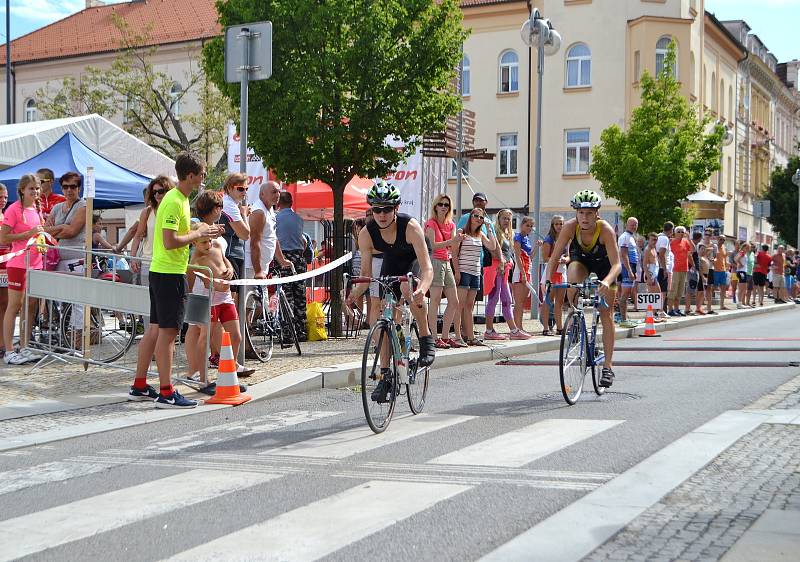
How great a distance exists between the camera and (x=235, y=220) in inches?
414

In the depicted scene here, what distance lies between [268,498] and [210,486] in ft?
1.60

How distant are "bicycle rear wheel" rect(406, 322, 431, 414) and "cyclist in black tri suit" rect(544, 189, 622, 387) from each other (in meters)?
1.70

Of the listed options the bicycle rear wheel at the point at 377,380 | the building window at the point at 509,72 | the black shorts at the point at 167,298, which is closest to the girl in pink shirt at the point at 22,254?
the black shorts at the point at 167,298

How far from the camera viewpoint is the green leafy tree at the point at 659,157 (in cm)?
3375

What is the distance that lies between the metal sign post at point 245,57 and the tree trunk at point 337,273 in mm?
4036

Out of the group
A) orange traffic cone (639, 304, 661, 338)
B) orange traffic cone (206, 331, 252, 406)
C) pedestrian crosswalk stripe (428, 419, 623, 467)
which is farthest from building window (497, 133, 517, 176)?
pedestrian crosswalk stripe (428, 419, 623, 467)

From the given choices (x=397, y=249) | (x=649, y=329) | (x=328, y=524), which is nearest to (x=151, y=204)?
(x=397, y=249)

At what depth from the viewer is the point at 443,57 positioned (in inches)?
581

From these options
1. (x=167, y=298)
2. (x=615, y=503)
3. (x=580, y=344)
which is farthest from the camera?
(x=580, y=344)

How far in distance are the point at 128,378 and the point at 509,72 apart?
39313 millimetres

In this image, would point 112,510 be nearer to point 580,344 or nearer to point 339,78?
point 580,344

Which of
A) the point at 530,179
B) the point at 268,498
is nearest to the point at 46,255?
the point at 268,498

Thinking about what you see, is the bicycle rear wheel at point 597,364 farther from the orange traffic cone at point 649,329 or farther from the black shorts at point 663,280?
the black shorts at point 663,280

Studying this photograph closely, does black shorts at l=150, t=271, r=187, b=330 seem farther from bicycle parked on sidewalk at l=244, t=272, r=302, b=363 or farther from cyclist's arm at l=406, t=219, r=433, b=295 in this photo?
bicycle parked on sidewalk at l=244, t=272, r=302, b=363
